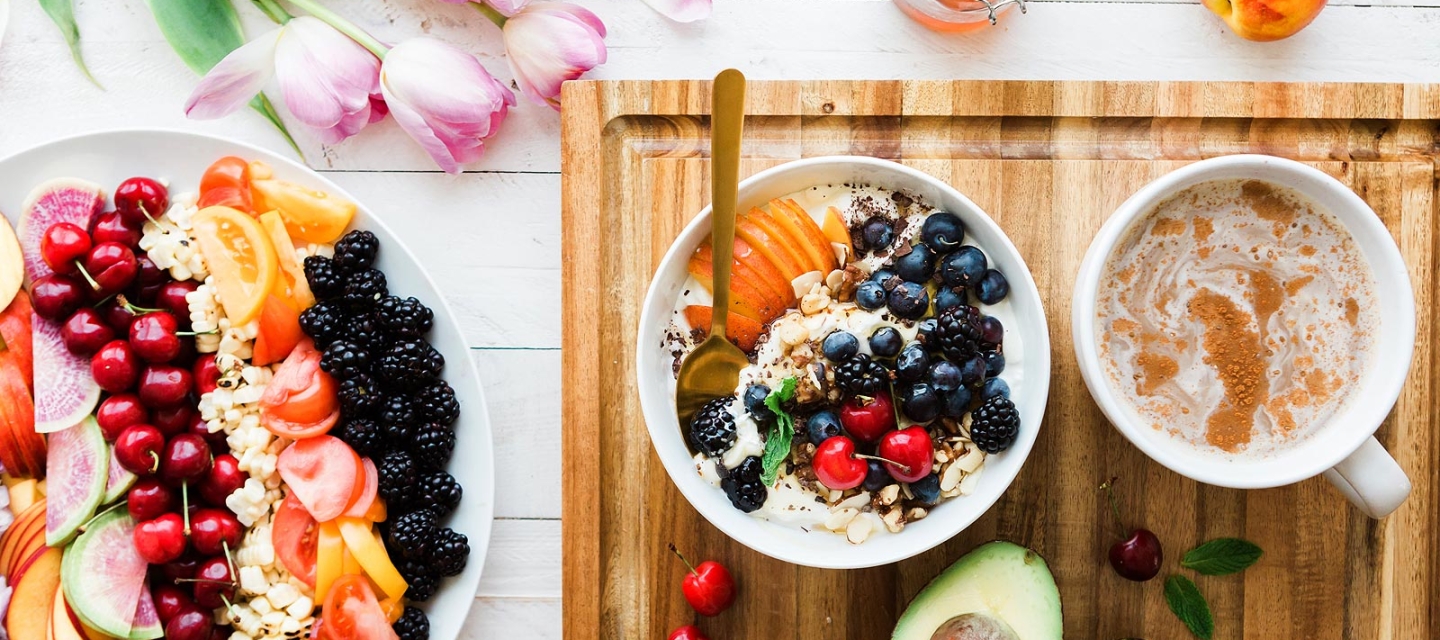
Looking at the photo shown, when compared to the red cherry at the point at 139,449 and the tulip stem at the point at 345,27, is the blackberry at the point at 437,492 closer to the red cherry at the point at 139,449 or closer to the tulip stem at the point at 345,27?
the red cherry at the point at 139,449

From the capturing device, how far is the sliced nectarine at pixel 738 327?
4.41 ft

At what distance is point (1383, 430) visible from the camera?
143cm

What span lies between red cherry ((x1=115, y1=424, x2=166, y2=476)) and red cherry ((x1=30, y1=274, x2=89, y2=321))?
0.72 feet

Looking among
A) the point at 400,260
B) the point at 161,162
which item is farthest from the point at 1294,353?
the point at 161,162

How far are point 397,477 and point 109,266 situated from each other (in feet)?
1.80

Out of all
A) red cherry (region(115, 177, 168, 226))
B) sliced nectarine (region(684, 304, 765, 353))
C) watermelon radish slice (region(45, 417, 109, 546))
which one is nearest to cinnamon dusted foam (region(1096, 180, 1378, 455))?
sliced nectarine (region(684, 304, 765, 353))

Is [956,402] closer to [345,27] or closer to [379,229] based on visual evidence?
[379,229]

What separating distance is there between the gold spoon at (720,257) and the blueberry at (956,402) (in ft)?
0.87

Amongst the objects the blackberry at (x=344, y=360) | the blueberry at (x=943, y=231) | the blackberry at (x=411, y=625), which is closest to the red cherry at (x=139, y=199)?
the blackberry at (x=344, y=360)

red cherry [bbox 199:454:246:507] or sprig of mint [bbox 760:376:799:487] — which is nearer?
sprig of mint [bbox 760:376:799:487]

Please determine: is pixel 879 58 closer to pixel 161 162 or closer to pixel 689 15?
pixel 689 15

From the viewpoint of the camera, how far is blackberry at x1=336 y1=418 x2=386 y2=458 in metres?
1.52

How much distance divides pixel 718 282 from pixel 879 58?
1.88ft

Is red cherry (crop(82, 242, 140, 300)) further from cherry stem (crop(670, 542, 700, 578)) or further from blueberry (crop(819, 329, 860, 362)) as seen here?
blueberry (crop(819, 329, 860, 362))
